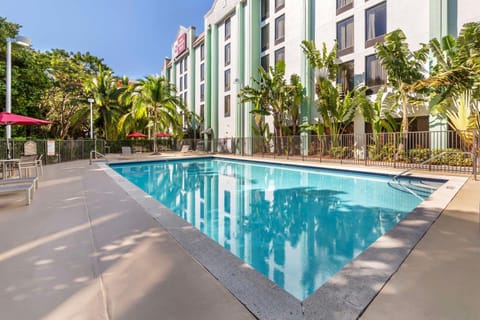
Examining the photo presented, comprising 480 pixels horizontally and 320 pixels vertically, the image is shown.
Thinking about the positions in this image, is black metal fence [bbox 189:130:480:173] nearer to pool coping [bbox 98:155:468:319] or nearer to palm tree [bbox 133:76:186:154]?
pool coping [bbox 98:155:468:319]

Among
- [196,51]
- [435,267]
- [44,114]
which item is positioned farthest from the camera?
[196,51]

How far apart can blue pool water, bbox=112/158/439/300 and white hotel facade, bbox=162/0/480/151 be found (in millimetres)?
7472

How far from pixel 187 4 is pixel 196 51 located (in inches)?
266

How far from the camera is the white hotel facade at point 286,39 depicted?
43.0ft

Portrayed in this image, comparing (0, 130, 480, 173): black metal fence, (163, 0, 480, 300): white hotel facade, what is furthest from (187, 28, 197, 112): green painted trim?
(0, 130, 480, 173): black metal fence

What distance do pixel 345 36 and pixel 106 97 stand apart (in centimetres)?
2154

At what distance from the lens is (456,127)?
437 inches

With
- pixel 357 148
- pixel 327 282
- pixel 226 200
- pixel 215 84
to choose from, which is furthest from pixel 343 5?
pixel 327 282

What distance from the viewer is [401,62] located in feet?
38.9

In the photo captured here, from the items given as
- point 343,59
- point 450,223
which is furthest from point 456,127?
point 450,223

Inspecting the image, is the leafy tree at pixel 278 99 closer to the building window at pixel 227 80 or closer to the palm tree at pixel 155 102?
the building window at pixel 227 80

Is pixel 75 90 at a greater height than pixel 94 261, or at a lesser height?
greater

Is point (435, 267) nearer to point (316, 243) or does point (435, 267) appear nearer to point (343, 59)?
point (316, 243)

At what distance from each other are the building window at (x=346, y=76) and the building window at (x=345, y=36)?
0.85 meters
